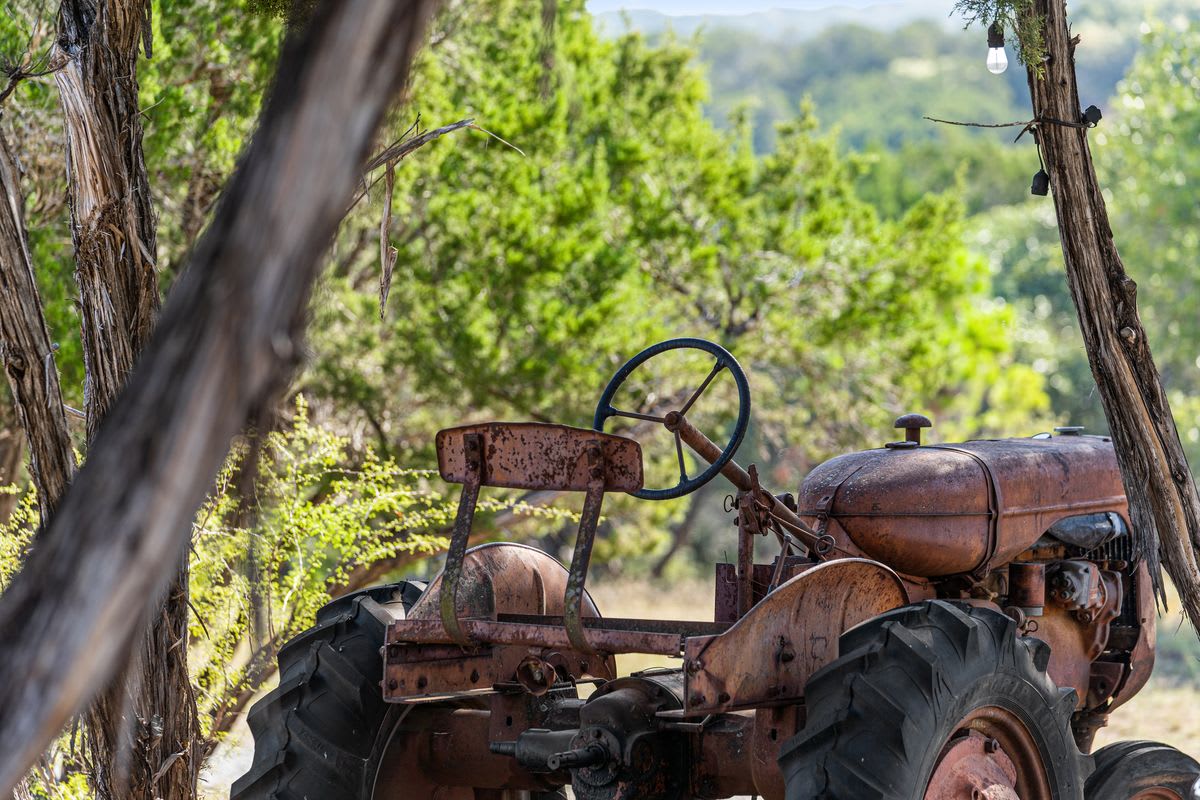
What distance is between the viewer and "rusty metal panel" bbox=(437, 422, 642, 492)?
3799 millimetres

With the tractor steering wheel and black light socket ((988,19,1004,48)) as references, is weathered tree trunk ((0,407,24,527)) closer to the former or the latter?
the tractor steering wheel

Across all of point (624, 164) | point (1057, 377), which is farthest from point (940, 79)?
point (624, 164)

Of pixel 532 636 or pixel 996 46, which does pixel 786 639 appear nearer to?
pixel 532 636

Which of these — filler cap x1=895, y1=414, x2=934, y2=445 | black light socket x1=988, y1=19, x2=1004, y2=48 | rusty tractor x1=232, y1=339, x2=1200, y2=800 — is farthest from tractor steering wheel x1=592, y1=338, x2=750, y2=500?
black light socket x1=988, y1=19, x2=1004, y2=48

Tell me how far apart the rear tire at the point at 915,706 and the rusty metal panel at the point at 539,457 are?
77 centimetres

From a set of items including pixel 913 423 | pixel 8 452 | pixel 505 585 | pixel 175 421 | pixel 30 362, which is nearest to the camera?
pixel 175 421

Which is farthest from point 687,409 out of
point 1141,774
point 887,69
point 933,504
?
point 887,69

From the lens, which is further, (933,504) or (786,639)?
(933,504)

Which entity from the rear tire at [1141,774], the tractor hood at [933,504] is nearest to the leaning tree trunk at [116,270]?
the tractor hood at [933,504]

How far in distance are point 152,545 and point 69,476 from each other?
280 centimetres

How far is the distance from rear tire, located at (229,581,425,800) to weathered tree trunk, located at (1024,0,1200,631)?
98.6 inches

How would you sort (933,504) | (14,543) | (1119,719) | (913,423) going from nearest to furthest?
1. (933,504)
2. (913,423)
3. (14,543)
4. (1119,719)

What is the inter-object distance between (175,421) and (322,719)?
257cm

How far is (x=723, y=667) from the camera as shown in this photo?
3.65 metres
